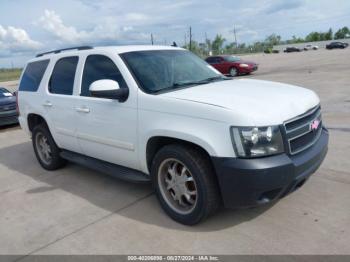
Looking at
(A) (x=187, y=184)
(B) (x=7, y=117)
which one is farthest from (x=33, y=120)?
(B) (x=7, y=117)

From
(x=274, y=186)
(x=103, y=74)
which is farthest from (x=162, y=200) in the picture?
(x=103, y=74)

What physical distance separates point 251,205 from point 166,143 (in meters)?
1.13

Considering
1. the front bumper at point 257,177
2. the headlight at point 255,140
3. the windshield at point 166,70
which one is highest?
the windshield at point 166,70

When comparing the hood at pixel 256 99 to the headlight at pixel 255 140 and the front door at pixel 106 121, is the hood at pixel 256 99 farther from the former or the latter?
the front door at pixel 106 121

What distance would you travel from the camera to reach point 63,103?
5043mm

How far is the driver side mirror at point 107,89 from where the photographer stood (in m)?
3.79

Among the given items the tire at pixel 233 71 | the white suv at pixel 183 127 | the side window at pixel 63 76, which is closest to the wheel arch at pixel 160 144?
the white suv at pixel 183 127

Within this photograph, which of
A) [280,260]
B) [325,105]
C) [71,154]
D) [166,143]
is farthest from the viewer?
[325,105]

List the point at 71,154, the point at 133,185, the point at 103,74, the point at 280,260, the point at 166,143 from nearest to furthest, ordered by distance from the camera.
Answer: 1. the point at 280,260
2. the point at 166,143
3. the point at 103,74
4. the point at 133,185
5. the point at 71,154

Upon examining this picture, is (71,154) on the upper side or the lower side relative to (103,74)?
lower

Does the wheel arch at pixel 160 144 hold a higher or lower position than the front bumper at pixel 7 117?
higher

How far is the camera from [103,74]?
445 centimetres

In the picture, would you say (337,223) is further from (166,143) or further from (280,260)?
(166,143)

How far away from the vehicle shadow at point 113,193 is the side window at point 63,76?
1350mm
